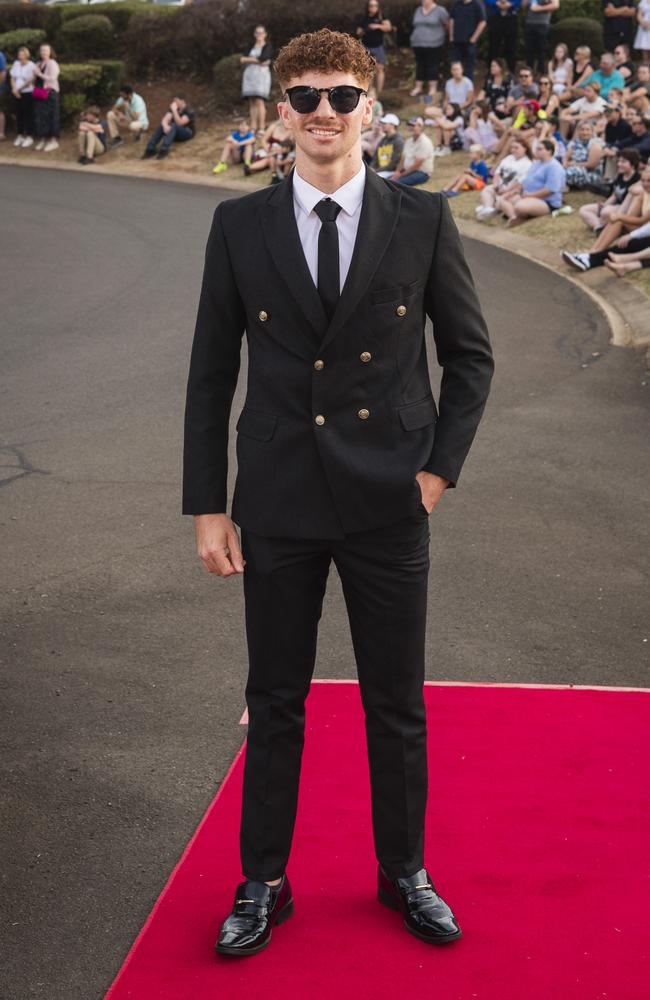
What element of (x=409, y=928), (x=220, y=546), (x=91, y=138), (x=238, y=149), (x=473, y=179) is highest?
(x=220, y=546)

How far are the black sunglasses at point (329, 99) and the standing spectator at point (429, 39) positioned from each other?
23.2 m

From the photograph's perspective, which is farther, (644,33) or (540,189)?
(644,33)

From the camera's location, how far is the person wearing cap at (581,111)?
777 inches

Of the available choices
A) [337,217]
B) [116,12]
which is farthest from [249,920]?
[116,12]

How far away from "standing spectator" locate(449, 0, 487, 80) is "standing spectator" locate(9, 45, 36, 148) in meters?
9.15

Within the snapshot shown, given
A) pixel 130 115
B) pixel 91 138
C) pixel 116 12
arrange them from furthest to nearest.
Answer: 1. pixel 116 12
2. pixel 130 115
3. pixel 91 138

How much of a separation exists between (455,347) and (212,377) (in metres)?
0.65

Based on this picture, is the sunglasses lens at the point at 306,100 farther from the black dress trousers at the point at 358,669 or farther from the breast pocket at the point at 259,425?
the black dress trousers at the point at 358,669

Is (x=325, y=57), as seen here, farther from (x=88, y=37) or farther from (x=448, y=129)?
(x=88, y=37)

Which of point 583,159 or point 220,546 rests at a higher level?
point 220,546

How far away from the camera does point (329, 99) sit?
300 centimetres

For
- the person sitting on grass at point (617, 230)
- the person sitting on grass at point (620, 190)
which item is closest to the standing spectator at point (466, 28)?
the person sitting on grass at point (620, 190)

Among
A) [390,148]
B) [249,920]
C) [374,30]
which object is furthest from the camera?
[374,30]

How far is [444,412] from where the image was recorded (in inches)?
129
